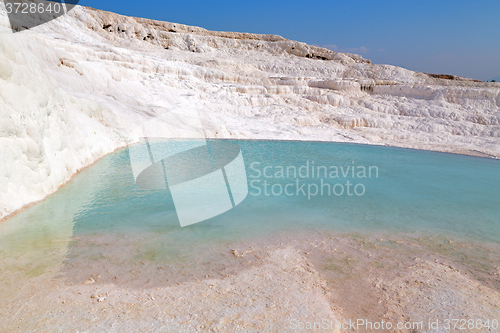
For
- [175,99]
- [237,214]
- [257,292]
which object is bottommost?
[237,214]

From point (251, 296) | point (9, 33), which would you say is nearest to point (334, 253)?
point (251, 296)

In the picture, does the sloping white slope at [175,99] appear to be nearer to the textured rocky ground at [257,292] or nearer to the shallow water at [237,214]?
the shallow water at [237,214]

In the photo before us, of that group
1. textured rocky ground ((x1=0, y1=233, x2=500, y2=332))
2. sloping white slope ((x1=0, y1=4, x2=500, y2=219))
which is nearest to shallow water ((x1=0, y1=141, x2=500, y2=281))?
textured rocky ground ((x1=0, y1=233, x2=500, y2=332))

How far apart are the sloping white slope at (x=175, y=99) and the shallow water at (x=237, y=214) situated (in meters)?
0.73

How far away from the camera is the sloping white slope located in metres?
5.25

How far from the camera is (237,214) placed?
5273 mm

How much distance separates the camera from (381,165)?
10.6m

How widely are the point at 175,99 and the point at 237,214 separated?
522 inches

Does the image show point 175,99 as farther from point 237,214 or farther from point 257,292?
point 257,292

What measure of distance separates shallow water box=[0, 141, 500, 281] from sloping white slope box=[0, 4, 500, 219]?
73 centimetres

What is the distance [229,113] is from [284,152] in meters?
7.33

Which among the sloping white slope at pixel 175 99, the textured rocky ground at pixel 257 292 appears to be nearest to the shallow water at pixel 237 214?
the textured rocky ground at pixel 257 292

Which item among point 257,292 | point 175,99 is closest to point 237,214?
point 257,292

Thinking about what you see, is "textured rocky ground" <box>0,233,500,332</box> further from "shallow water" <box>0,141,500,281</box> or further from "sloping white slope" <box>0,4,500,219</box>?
"sloping white slope" <box>0,4,500,219</box>
